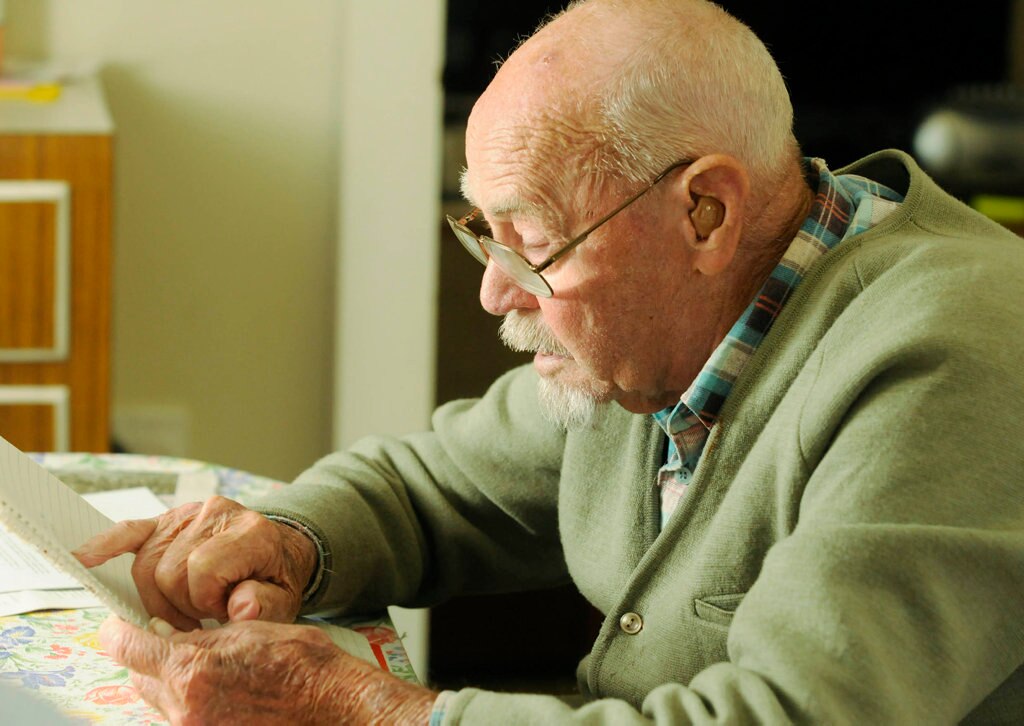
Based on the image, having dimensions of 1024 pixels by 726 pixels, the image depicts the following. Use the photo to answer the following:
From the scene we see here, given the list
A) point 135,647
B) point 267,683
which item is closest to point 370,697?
point 267,683

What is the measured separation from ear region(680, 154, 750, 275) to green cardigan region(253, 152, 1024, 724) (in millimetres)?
76

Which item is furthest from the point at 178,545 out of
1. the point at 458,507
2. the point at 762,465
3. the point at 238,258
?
the point at 238,258

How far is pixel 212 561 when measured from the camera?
110 centimetres

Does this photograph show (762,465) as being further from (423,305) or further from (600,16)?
(423,305)

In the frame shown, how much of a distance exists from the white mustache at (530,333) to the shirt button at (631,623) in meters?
0.23

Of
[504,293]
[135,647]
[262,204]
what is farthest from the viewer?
[262,204]

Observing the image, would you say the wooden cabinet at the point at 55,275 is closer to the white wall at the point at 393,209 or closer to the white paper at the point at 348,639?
the white wall at the point at 393,209

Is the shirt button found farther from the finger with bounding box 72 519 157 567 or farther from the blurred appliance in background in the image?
the blurred appliance in background

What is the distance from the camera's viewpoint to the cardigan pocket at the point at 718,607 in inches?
40.3

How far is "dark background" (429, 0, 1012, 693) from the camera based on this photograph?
2.56 meters

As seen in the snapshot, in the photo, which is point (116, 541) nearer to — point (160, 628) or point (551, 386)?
point (160, 628)

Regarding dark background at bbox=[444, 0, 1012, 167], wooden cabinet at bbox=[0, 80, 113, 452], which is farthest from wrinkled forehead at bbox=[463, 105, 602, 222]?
dark background at bbox=[444, 0, 1012, 167]

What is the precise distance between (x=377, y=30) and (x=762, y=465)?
68.2 inches

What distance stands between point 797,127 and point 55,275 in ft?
4.57
